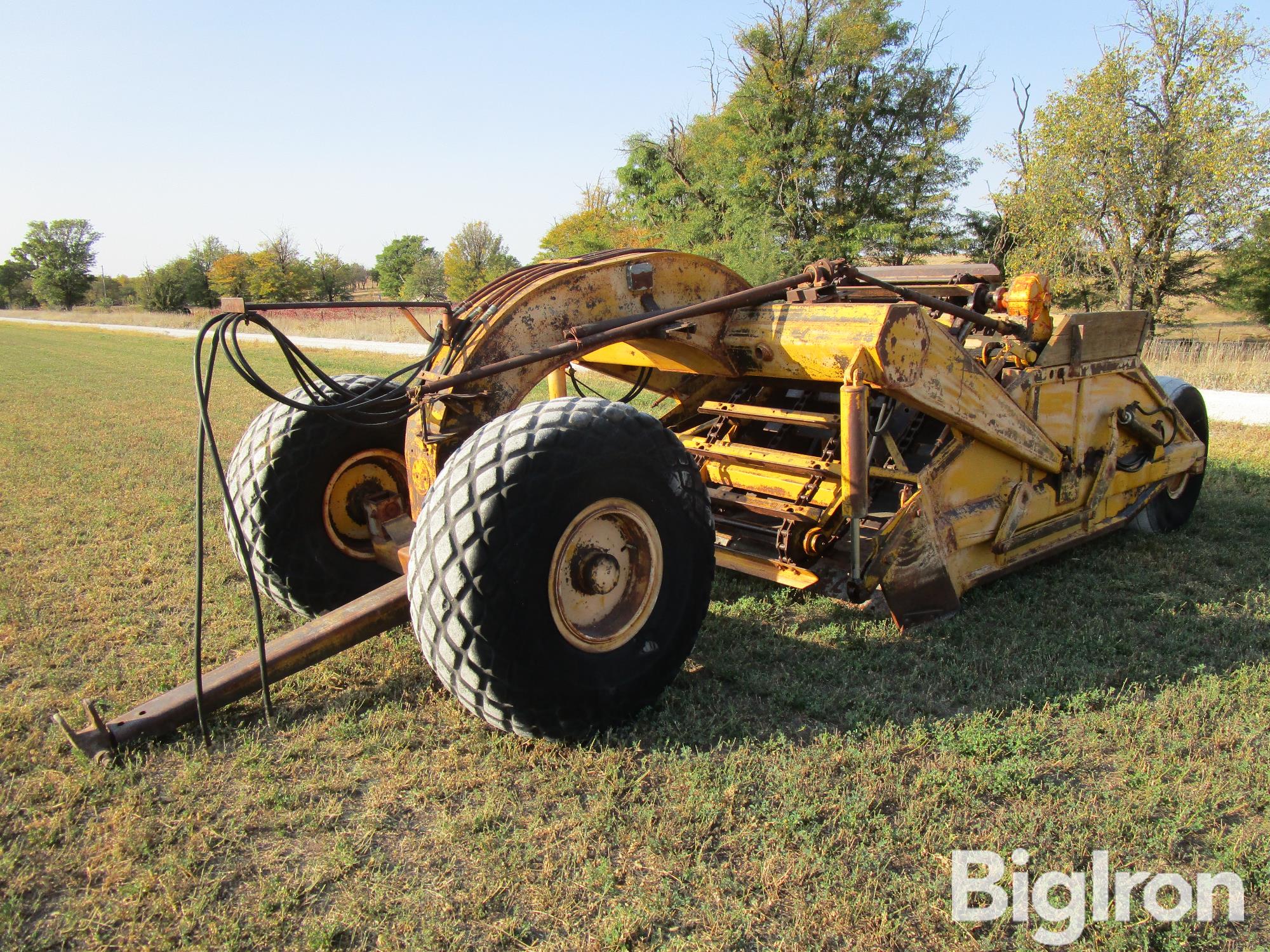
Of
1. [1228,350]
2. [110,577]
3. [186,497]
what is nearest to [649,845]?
[110,577]

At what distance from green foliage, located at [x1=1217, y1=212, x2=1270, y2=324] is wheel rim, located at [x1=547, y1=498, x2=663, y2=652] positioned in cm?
2979

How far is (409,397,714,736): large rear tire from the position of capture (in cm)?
292

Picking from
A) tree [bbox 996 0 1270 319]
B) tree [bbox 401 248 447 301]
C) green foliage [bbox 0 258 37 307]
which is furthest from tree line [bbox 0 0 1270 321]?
green foliage [bbox 0 258 37 307]

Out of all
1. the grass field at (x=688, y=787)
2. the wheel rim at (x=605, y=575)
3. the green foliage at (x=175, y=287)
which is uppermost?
the green foliage at (x=175, y=287)

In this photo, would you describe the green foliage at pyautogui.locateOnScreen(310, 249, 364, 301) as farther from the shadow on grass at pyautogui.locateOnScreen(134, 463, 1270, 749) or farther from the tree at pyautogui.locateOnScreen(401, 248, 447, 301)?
the shadow on grass at pyautogui.locateOnScreen(134, 463, 1270, 749)

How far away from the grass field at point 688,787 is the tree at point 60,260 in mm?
99410

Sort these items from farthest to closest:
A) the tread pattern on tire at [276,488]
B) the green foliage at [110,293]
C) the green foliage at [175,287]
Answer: the green foliage at [110,293] → the green foliage at [175,287] → the tread pattern on tire at [276,488]

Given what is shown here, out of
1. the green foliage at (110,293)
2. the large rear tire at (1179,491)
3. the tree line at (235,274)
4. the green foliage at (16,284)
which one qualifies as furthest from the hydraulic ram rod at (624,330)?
the green foliage at (16,284)

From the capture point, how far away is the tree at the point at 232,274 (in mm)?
63625

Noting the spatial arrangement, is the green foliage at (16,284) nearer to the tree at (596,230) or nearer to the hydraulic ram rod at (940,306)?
the tree at (596,230)

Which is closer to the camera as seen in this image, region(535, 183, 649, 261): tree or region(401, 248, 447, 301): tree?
region(535, 183, 649, 261): tree

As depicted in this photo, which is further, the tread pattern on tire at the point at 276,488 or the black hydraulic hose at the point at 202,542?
the tread pattern on tire at the point at 276,488

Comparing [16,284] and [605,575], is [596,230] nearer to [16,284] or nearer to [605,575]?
[605,575]

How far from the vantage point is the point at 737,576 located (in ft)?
17.0
